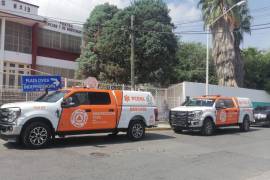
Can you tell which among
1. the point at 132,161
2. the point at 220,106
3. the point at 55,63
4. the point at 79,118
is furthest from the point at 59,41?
the point at 132,161

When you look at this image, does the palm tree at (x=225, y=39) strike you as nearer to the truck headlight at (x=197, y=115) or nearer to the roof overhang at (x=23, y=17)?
the roof overhang at (x=23, y=17)

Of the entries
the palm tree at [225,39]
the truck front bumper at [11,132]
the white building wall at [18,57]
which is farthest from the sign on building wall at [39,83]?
the palm tree at [225,39]

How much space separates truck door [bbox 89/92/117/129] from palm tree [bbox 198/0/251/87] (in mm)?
21328

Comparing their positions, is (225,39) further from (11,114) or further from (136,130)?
(11,114)

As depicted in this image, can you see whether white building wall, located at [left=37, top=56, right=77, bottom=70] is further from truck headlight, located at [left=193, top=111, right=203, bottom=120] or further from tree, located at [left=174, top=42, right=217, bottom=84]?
truck headlight, located at [left=193, top=111, right=203, bottom=120]

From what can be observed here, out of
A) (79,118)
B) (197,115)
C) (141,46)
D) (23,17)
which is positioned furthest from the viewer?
(23,17)

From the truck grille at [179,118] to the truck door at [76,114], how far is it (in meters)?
6.15

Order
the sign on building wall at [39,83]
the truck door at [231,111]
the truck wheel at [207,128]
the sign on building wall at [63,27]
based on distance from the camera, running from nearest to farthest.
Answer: the sign on building wall at [39,83] < the truck wheel at [207,128] < the truck door at [231,111] < the sign on building wall at [63,27]

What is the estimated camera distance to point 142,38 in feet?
89.9

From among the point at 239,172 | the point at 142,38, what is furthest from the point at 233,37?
the point at 239,172

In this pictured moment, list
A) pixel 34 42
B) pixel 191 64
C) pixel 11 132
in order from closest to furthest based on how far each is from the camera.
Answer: pixel 11 132 → pixel 34 42 → pixel 191 64

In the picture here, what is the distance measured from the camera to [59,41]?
3431cm

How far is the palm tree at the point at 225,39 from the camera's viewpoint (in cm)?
3225

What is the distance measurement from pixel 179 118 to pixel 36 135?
8148 millimetres
